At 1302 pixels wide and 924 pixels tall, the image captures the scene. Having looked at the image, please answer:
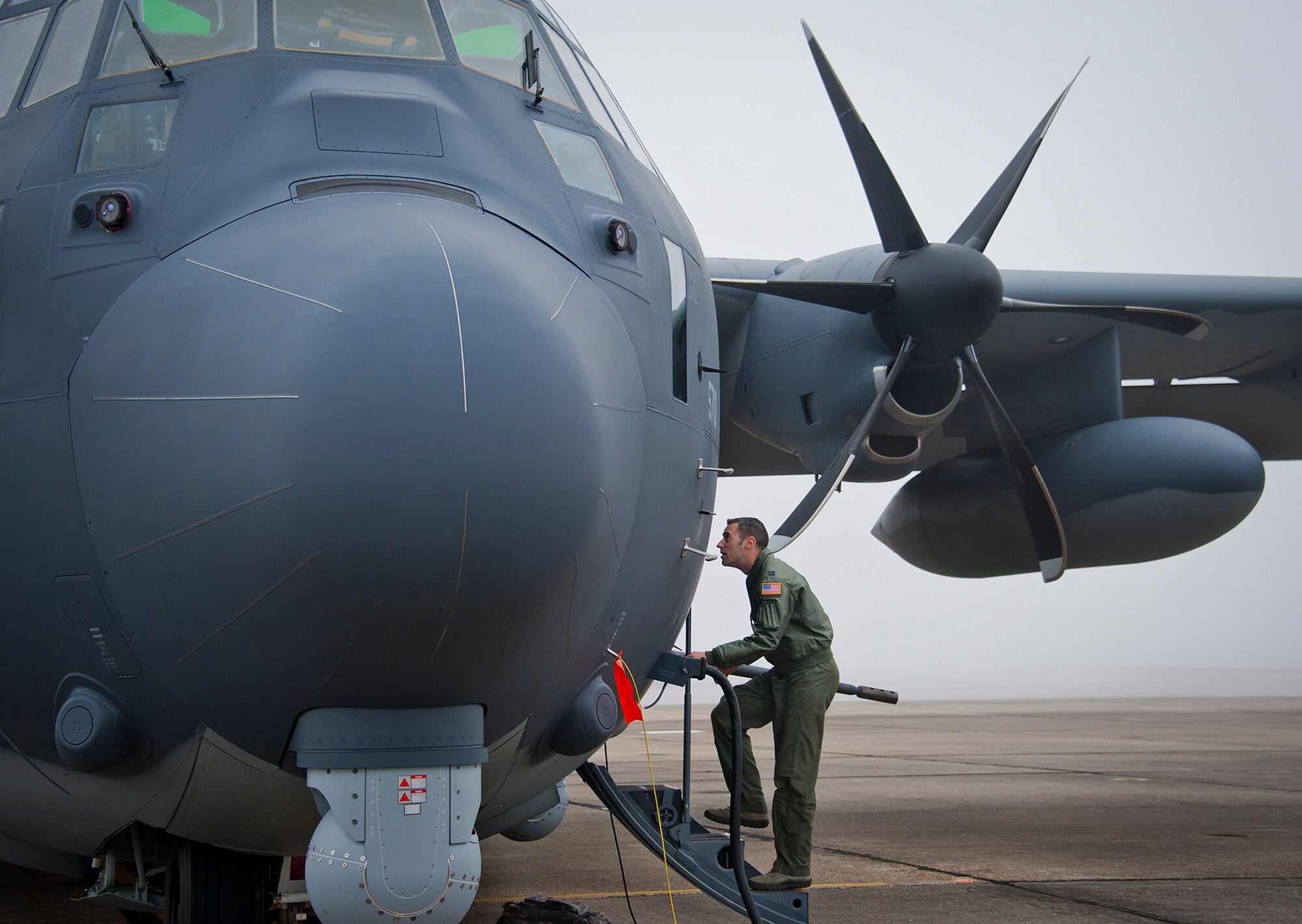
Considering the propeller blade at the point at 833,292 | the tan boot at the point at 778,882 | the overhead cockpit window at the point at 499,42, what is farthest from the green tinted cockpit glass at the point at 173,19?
the tan boot at the point at 778,882

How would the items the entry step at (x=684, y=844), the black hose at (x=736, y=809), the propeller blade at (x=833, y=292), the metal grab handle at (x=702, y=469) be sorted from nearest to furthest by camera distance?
the metal grab handle at (x=702, y=469) → the black hose at (x=736, y=809) → the entry step at (x=684, y=844) → the propeller blade at (x=833, y=292)

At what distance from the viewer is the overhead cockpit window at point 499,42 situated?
4.38 meters

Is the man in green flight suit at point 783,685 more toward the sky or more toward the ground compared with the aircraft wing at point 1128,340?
more toward the ground

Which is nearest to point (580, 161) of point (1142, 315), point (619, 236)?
point (619, 236)

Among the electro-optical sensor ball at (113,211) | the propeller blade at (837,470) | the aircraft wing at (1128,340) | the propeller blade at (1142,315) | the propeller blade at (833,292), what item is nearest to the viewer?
the electro-optical sensor ball at (113,211)

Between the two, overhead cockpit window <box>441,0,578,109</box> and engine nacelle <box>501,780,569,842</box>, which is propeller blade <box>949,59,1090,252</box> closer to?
overhead cockpit window <box>441,0,578,109</box>

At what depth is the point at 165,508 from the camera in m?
3.08

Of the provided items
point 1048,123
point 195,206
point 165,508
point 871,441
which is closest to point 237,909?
point 165,508

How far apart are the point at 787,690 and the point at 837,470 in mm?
1532

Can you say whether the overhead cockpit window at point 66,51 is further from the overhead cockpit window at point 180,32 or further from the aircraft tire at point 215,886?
the aircraft tire at point 215,886

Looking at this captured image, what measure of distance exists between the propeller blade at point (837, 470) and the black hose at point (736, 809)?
1.49 metres

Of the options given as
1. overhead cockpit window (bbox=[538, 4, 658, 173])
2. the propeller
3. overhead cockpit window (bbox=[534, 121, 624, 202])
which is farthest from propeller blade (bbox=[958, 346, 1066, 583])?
overhead cockpit window (bbox=[534, 121, 624, 202])

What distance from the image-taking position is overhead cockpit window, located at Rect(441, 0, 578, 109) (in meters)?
4.38

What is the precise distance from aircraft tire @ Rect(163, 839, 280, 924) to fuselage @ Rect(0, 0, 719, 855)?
322 millimetres
